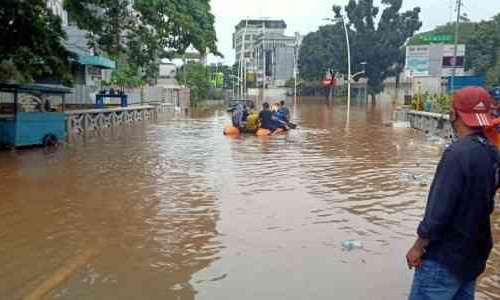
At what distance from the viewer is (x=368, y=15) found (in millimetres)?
67562

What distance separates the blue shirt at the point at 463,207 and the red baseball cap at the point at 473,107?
0.30 ft

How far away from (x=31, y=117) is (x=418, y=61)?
4419 cm

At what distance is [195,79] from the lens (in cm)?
7138

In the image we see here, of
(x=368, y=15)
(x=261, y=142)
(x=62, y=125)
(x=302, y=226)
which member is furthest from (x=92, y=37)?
(x=368, y=15)

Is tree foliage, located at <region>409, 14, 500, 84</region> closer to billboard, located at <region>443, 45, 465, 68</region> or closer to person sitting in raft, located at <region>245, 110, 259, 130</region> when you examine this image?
billboard, located at <region>443, 45, 465, 68</region>

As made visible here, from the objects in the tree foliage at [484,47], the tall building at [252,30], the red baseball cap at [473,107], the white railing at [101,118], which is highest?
the tall building at [252,30]

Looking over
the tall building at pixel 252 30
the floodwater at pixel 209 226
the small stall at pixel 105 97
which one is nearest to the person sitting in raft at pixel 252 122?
the floodwater at pixel 209 226

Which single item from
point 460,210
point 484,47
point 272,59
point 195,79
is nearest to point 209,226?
point 460,210

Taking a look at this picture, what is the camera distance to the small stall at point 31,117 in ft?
53.7

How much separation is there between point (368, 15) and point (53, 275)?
6638 cm

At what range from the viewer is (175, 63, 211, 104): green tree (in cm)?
6956

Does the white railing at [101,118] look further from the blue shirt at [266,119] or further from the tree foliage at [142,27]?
the blue shirt at [266,119]

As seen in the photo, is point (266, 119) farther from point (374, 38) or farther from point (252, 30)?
point (252, 30)

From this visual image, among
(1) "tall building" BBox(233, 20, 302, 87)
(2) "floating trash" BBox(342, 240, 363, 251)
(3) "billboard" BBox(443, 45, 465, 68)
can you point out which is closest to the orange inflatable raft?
(2) "floating trash" BBox(342, 240, 363, 251)
